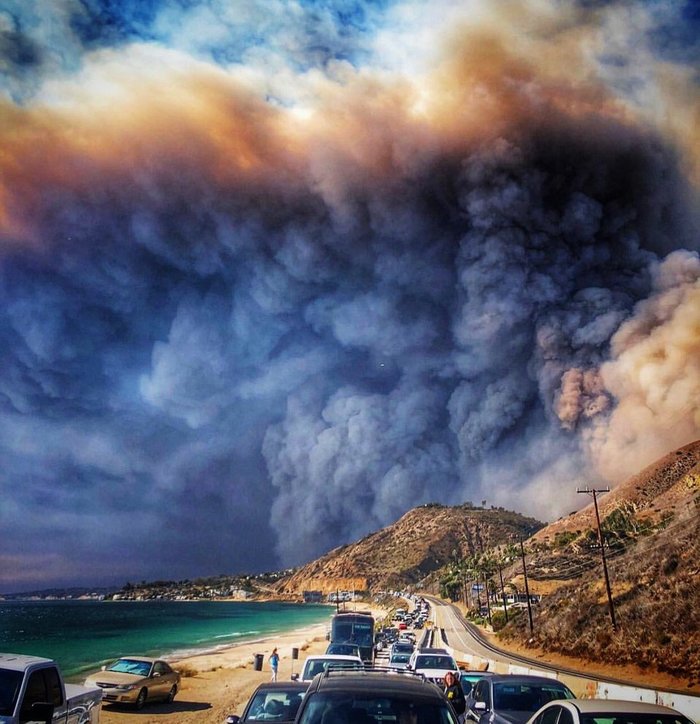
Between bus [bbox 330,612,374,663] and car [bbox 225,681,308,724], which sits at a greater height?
bus [bbox 330,612,374,663]

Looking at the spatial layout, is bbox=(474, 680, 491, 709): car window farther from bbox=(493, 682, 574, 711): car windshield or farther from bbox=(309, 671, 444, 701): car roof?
bbox=(309, 671, 444, 701): car roof

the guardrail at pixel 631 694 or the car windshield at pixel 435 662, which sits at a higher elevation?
the car windshield at pixel 435 662

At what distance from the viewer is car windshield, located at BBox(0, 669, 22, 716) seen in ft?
23.6

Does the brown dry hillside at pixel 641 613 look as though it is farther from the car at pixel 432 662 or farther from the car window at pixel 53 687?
the car window at pixel 53 687

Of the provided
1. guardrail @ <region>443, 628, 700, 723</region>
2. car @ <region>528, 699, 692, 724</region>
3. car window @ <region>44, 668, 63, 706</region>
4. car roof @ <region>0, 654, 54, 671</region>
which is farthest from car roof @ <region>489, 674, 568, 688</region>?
car roof @ <region>0, 654, 54, 671</region>

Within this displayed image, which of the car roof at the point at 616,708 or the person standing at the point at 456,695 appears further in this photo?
the person standing at the point at 456,695

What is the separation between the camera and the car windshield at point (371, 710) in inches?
194

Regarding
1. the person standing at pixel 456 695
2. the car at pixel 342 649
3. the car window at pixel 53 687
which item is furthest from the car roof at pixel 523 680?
the car at pixel 342 649

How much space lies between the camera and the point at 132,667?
65.5 feet

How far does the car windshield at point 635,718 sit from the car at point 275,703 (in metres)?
4.13

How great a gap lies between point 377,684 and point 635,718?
131 inches

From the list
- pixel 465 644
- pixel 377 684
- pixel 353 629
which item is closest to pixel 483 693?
pixel 377 684

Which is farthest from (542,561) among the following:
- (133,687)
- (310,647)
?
(133,687)

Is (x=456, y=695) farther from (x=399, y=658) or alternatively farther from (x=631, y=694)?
(x=399, y=658)
